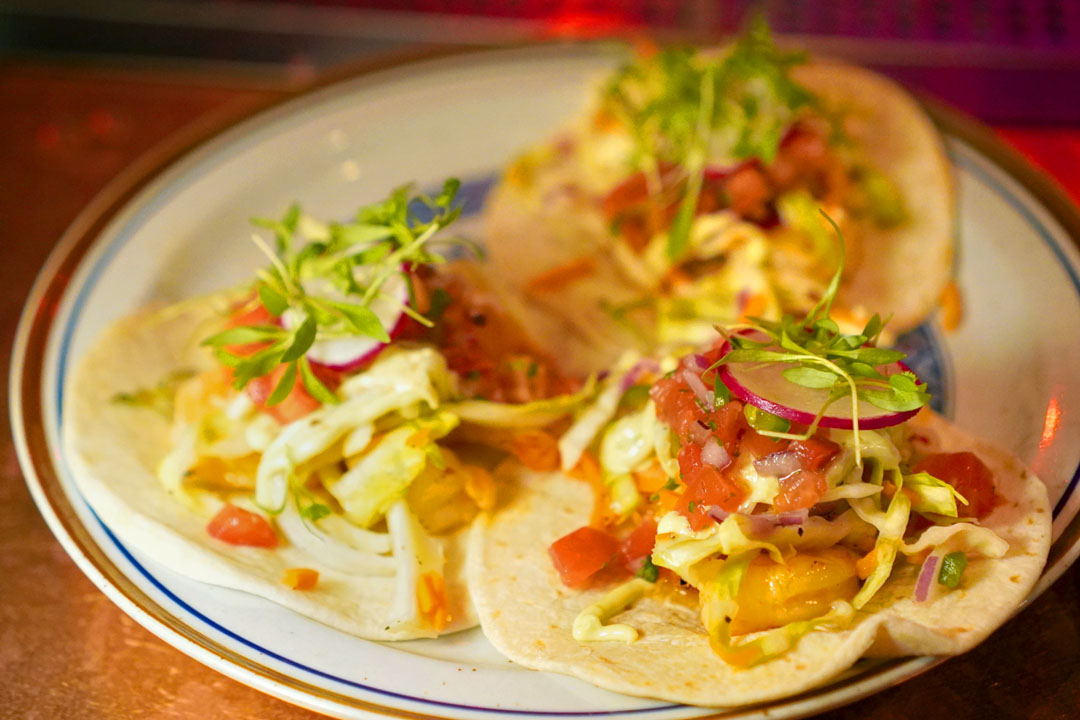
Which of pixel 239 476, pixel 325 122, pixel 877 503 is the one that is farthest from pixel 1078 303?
pixel 325 122

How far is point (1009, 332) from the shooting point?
152 inches

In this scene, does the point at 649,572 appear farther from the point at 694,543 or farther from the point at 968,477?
the point at 968,477

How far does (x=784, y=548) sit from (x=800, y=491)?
19 centimetres

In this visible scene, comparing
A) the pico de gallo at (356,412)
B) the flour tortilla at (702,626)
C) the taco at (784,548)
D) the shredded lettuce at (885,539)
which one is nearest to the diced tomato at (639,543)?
the taco at (784,548)

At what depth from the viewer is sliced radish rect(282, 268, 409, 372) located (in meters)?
3.45

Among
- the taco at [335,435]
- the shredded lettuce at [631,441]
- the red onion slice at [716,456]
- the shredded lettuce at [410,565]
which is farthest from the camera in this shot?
the shredded lettuce at [631,441]

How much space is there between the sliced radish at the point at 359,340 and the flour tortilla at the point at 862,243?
2.70 ft

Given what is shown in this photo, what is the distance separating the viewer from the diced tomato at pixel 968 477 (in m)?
2.93

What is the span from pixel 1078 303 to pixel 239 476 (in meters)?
3.31

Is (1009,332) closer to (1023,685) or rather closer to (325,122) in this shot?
(1023,685)

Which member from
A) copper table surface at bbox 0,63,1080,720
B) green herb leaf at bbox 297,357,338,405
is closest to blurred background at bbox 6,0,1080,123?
copper table surface at bbox 0,63,1080,720

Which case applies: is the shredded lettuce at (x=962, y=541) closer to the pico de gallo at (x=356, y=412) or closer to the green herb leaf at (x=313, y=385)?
the pico de gallo at (x=356, y=412)

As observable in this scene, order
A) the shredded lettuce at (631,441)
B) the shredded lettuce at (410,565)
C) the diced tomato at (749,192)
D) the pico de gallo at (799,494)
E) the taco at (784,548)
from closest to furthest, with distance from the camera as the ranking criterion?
the taco at (784,548) → the pico de gallo at (799,494) → the shredded lettuce at (410,565) → the shredded lettuce at (631,441) → the diced tomato at (749,192)

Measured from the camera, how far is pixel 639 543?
10.4ft
